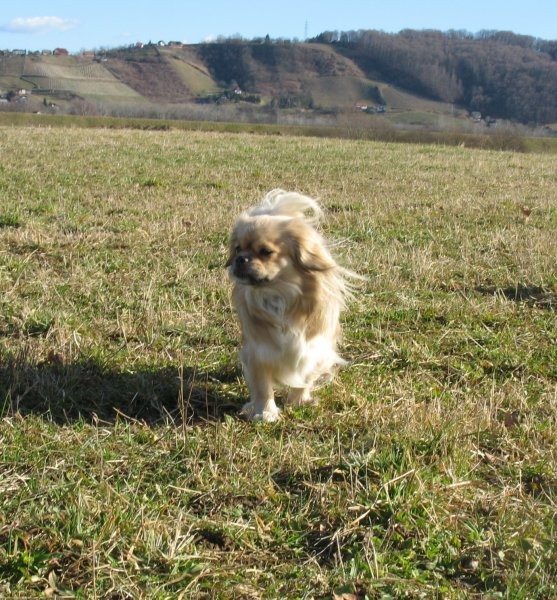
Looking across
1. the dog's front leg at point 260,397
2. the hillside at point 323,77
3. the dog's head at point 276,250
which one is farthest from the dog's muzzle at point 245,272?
the hillside at point 323,77

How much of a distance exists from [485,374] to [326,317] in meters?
1.23

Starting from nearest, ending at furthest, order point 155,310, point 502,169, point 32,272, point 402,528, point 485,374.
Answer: point 402,528 → point 485,374 → point 155,310 → point 32,272 → point 502,169

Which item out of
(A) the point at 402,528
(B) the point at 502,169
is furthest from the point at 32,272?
(B) the point at 502,169

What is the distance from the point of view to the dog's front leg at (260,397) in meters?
4.12

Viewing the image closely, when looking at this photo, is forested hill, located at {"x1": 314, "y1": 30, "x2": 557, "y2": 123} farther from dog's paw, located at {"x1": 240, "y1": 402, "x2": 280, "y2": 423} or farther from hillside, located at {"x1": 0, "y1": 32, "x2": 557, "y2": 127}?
dog's paw, located at {"x1": 240, "y1": 402, "x2": 280, "y2": 423}

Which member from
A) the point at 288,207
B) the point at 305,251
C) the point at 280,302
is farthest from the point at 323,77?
the point at 280,302

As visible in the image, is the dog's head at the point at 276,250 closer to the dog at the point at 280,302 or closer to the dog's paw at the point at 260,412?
the dog at the point at 280,302

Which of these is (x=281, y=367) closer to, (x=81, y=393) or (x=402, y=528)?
(x=81, y=393)

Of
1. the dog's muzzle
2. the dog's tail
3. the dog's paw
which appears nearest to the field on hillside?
the dog's paw

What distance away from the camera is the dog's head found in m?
4.11

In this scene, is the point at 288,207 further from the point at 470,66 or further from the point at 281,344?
the point at 470,66

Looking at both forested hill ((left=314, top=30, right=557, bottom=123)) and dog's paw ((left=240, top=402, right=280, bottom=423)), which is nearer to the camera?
dog's paw ((left=240, top=402, right=280, bottom=423))

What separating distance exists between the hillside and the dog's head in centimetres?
8335

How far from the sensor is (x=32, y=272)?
6535mm
